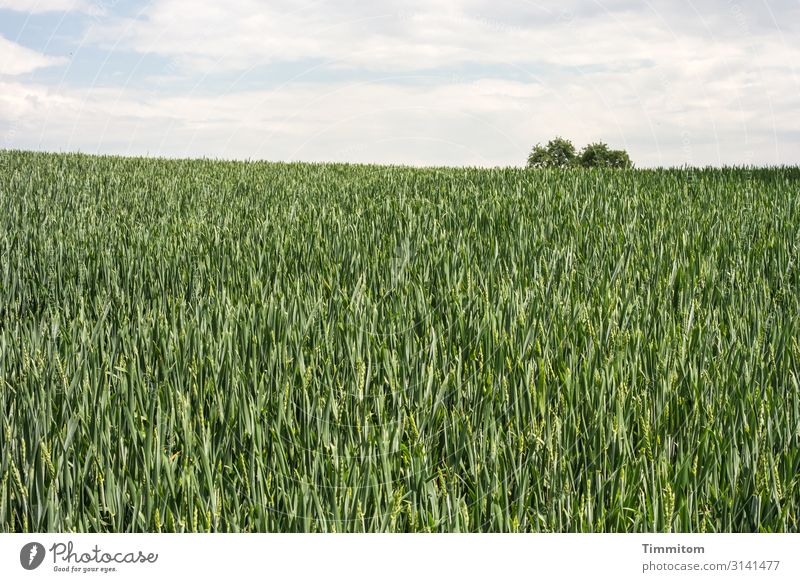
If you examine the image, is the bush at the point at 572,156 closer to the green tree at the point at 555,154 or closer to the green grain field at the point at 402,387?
the green tree at the point at 555,154

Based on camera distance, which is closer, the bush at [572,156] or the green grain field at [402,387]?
the green grain field at [402,387]

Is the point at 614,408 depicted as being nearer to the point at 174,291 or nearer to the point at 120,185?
the point at 174,291

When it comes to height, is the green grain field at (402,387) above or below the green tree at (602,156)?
below

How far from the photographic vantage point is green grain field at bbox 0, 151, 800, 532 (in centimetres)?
157

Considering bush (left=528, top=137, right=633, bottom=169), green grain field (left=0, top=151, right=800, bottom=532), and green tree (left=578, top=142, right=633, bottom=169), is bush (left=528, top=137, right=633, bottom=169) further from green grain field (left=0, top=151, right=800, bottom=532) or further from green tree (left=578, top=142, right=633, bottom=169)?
green grain field (left=0, top=151, right=800, bottom=532)

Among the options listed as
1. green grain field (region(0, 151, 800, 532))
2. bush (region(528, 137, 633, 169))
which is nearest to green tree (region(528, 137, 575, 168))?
bush (region(528, 137, 633, 169))

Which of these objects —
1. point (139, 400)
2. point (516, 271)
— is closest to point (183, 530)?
point (139, 400)

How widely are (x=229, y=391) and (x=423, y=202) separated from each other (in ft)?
15.7
